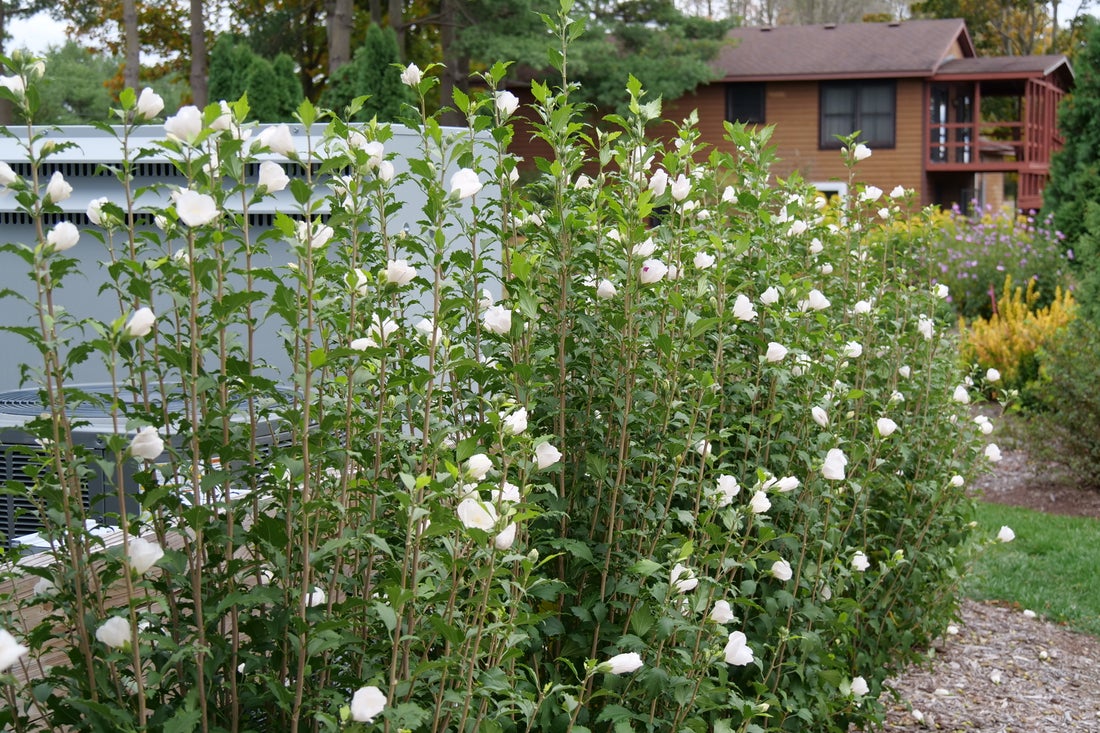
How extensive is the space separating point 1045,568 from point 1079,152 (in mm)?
11489

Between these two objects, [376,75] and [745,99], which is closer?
[376,75]

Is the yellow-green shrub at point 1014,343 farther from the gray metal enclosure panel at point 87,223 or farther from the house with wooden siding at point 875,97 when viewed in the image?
the house with wooden siding at point 875,97

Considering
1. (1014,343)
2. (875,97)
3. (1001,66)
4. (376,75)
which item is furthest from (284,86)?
(1001,66)

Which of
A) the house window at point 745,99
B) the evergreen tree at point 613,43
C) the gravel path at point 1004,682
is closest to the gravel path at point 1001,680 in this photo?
the gravel path at point 1004,682

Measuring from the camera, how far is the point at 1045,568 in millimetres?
6070

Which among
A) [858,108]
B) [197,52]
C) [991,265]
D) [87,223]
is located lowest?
[991,265]

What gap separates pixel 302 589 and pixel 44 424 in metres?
0.50

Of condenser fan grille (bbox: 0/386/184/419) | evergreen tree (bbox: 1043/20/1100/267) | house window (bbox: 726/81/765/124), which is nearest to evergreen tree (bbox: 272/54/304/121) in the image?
house window (bbox: 726/81/765/124)

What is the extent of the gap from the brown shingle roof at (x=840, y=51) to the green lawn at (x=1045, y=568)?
17391 mm

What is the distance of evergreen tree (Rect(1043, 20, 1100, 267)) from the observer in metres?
15.0

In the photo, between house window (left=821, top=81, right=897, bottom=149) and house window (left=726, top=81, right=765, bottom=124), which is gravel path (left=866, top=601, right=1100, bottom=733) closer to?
house window (left=821, top=81, right=897, bottom=149)

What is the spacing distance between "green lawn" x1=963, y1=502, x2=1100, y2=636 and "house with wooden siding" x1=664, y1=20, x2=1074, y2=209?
17.3 metres

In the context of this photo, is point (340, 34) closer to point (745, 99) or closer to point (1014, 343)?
point (745, 99)

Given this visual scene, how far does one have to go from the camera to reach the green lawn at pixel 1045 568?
5.45 metres
